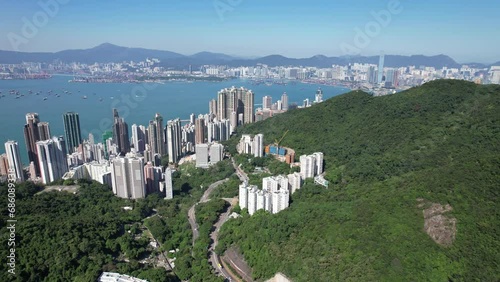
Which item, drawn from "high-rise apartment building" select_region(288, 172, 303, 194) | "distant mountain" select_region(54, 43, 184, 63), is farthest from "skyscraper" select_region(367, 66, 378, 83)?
"distant mountain" select_region(54, 43, 184, 63)

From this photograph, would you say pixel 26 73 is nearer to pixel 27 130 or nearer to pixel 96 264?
pixel 27 130

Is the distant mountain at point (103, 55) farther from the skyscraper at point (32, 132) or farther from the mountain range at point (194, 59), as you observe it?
the skyscraper at point (32, 132)

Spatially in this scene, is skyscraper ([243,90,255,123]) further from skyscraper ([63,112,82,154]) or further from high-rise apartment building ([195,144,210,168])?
skyscraper ([63,112,82,154])

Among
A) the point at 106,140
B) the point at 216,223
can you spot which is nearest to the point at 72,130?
the point at 106,140

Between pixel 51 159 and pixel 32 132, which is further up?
pixel 32 132

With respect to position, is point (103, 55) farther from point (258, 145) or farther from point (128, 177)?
point (128, 177)

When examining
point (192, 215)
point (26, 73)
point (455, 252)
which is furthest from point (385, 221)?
point (26, 73)
